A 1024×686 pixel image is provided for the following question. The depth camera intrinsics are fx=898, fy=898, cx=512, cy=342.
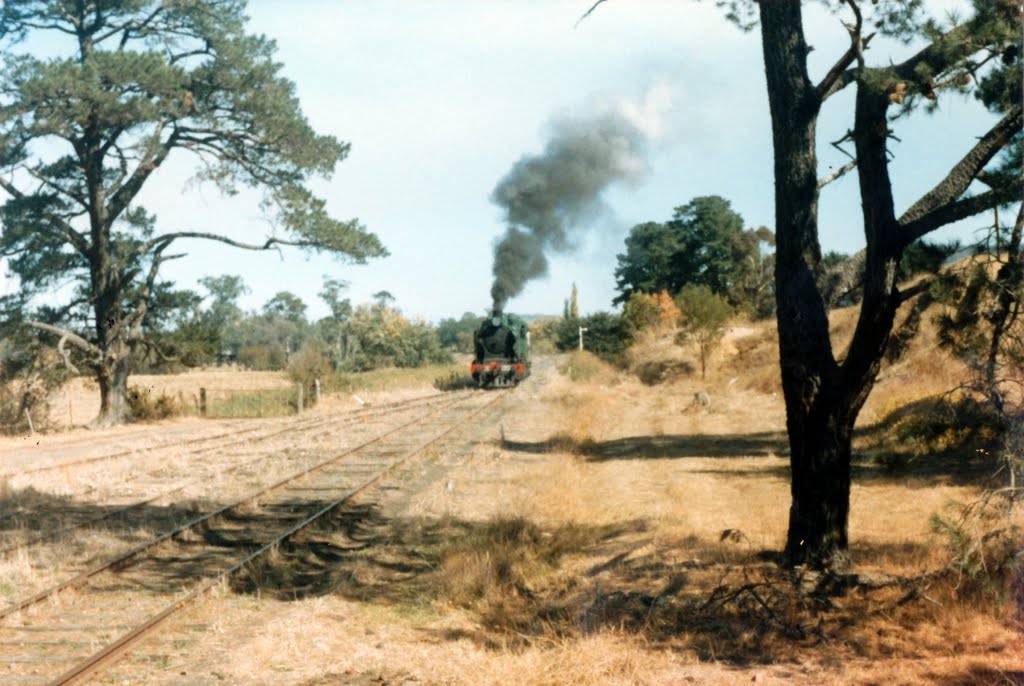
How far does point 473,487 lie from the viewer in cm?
1490

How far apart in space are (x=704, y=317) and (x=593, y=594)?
91.0ft

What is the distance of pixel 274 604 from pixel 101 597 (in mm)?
1705

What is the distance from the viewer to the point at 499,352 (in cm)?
3972

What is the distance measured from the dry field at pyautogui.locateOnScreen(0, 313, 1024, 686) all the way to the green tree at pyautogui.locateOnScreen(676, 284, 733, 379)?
18.6 meters

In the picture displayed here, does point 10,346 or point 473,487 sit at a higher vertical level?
point 10,346

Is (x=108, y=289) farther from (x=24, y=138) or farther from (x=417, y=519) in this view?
(x=417, y=519)

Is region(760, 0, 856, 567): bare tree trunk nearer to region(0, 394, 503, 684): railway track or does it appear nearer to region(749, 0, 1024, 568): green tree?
region(749, 0, 1024, 568): green tree

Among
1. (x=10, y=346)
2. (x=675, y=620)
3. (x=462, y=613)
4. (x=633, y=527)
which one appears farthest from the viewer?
(x=10, y=346)

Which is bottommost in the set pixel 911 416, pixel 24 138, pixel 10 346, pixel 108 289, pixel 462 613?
pixel 462 613

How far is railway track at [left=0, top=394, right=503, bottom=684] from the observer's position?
22.8 feet

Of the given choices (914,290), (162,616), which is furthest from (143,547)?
(914,290)

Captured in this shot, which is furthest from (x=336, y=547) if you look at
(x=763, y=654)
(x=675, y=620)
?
(x=763, y=654)

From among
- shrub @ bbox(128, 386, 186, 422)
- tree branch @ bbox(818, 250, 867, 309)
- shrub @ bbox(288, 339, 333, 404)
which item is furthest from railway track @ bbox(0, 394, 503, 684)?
shrub @ bbox(288, 339, 333, 404)

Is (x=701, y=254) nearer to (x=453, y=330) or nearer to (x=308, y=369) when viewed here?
(x=308, y=369)
